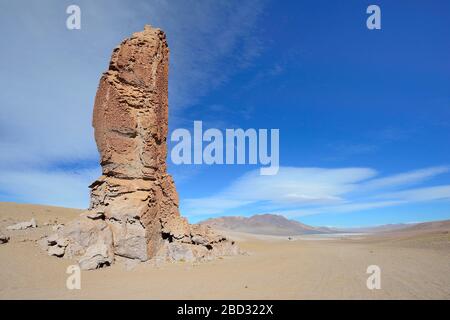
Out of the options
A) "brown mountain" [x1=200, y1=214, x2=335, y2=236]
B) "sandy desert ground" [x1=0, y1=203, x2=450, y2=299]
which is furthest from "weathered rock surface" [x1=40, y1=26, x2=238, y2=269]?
"brown mountain" [x1=200, y1=214, x2=335, y2=236]

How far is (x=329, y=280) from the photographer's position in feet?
42.0

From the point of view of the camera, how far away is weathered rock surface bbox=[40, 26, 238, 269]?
609 inches

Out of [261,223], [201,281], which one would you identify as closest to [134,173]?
[201,281]

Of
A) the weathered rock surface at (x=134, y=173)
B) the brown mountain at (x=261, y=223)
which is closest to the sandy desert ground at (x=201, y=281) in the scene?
the weathered rock surface at (x=134, y=173)

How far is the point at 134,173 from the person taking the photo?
17.3m

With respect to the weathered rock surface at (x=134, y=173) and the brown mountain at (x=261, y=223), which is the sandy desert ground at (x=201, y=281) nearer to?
the weathered rock surface at (x=134, y=173)

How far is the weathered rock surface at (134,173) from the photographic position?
609 inches

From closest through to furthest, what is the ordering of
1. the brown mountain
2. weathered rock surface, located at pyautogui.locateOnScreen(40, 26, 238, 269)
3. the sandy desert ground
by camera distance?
1. the sandy desert ground
2. weathered rock surface, located at pyautogui.locateOnScreen(40, 26, 238, 269)
3. the brown mountain

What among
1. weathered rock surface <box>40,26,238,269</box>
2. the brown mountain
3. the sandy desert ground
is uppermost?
weathered rock surface <box>40,26,238,269</box>

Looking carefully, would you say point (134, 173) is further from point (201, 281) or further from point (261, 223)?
point (261, 223)

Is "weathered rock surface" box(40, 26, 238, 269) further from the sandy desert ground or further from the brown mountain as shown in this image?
the brown mountain
